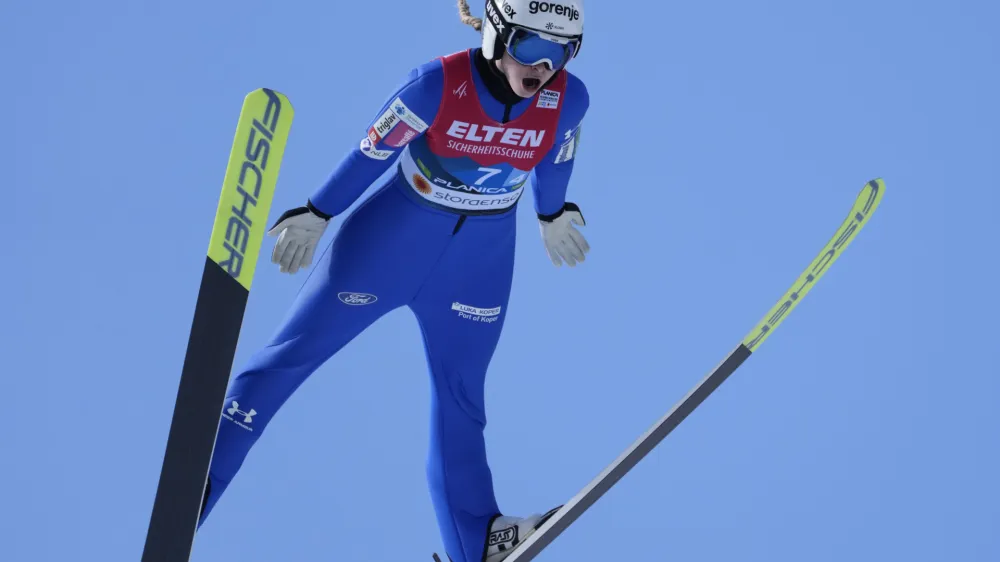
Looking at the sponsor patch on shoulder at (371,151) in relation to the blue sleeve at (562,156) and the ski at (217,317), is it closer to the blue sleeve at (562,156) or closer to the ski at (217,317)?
the blue sleeve at (562,156)

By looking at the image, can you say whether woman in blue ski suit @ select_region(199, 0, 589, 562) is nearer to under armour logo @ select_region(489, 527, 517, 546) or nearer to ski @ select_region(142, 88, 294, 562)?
under armour logo @ select_region(489, 527, 517, 546)

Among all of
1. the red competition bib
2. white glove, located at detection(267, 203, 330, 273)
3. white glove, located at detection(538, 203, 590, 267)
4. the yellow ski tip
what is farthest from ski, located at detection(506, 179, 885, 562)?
white glove, located at detection(267, 203, 330, 273)

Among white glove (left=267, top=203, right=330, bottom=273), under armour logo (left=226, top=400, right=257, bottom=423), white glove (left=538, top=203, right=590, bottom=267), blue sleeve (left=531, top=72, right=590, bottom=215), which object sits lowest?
under armour logo (left=226, top=400, right=257, bottom=423)

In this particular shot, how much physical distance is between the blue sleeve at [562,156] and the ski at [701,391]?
463 millimetres

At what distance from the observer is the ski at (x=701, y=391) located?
278 cm

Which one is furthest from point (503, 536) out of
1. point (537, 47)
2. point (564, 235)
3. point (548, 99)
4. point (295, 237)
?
point (537, 47)

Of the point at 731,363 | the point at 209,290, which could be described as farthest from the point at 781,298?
the point at 209,290

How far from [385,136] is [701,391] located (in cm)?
80

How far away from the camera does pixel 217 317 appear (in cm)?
224

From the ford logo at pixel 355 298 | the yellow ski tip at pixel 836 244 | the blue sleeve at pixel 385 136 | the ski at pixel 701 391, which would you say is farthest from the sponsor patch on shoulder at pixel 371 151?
the yellow ski tip at pixel 836 244

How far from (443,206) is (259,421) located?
0.53m

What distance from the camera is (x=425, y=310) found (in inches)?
111

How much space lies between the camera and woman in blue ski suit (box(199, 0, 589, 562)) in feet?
8.61

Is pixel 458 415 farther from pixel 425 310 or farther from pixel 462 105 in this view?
pixel 462 105
